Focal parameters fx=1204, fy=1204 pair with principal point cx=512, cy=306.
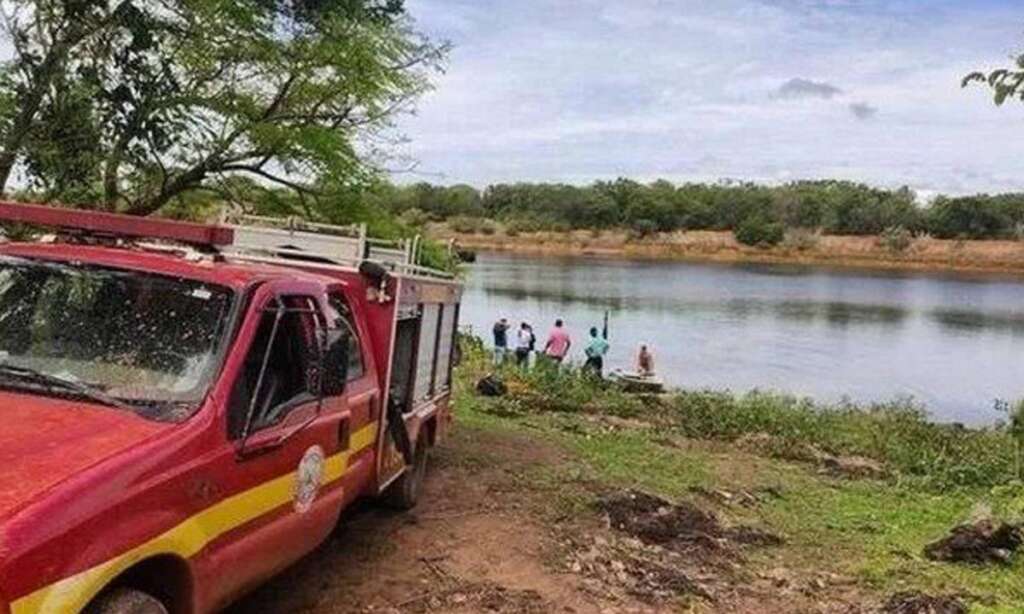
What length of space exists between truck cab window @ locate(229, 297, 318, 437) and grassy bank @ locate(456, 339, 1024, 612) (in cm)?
440

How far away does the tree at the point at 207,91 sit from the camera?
10609 millimetres

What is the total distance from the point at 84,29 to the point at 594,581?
647 cm

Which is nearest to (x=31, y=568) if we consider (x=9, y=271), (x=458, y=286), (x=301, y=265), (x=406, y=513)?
(x=9, y=271)

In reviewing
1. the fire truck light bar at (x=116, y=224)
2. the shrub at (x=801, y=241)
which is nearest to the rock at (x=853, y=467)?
the fire truck light bar at (x=116, y=224)

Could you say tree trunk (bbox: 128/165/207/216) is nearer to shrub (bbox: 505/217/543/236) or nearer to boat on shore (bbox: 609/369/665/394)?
boat on shore (bbox: 609/369/665/394)

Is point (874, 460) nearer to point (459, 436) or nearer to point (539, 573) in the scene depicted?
point (459, 436)

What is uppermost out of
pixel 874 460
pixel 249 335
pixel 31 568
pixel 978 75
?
pixel 978 75

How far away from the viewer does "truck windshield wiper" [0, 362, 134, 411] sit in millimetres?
4586

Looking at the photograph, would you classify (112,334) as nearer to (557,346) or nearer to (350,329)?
(350,329)

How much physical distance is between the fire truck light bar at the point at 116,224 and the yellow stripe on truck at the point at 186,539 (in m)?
1.27

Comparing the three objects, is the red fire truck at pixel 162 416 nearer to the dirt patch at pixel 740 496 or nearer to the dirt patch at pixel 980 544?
the dirt patch at pixel 980 544

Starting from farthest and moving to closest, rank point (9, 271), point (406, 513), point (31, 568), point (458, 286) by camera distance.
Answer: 1. point (458, 286)
2. point (406, 513)
3. point (9, 271)
4. point (31, 568)

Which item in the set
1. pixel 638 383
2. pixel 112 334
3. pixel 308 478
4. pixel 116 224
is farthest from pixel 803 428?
pixel 112 334

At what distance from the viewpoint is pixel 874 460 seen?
55.9ft
